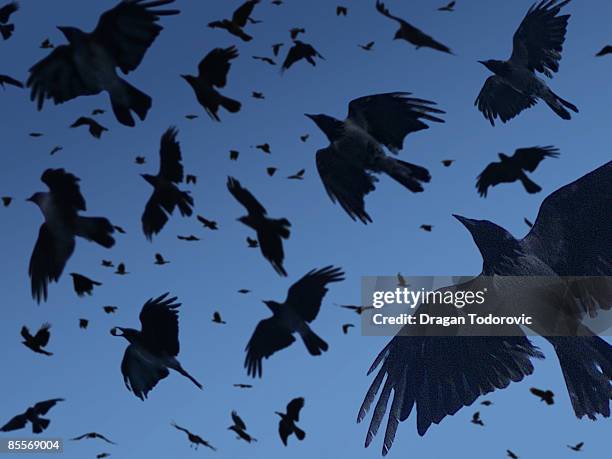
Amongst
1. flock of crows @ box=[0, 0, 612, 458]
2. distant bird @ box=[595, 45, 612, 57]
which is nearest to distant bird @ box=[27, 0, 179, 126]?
flock of crows @ box=[0, 0, 612, 458]

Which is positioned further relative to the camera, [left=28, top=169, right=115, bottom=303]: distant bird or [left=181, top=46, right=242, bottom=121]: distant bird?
[left=28, top=169, right=115, bottom=303]: distant bird

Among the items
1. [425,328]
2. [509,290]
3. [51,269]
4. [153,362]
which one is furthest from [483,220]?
[51,269]

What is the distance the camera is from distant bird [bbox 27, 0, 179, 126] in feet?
30.2

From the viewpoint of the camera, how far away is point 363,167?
9703 mm

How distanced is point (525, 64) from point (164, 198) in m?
6.93

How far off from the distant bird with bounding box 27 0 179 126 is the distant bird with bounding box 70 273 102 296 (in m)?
2.64

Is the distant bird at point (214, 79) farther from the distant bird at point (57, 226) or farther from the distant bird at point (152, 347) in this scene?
the distant bird at point (152, 347)

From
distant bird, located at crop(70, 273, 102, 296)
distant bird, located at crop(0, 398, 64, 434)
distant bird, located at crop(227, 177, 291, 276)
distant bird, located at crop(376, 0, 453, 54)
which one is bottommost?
distant bird, located at crop(0, 398, 64, 434)

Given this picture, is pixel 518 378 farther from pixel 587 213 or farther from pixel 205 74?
pixel 205 74

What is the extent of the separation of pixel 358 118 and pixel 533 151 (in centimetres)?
231

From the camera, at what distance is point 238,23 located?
1023 centimetres

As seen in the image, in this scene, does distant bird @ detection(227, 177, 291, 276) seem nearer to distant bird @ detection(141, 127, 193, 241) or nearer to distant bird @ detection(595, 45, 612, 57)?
distant bird @ detection(141, 127, 193, 241)

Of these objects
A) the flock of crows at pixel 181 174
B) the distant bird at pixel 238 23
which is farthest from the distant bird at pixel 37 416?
the distant bird at pixel 238 23

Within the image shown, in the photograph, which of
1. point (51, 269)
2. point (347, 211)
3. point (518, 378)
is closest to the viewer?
point (347, 211)
